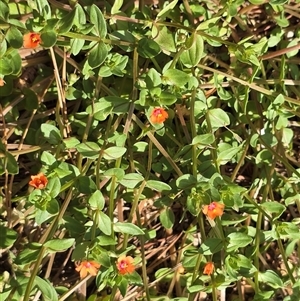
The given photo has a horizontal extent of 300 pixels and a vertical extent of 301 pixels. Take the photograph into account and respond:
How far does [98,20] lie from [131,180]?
523mm

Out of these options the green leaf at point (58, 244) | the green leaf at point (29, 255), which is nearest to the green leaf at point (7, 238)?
the green leaf at point (29, 255)

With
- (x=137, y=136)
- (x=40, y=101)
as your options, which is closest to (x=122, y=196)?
(x=137, y=136)

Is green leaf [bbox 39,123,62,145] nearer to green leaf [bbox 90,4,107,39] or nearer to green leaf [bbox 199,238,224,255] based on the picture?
green leaf [bbox 90,4,107,39]

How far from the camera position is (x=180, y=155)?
1731 mm

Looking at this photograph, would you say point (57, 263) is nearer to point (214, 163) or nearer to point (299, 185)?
point (214, 163)


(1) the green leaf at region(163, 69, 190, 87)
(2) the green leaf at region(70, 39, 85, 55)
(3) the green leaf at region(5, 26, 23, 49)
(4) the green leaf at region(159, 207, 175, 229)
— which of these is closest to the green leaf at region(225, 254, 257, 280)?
(4) the green leaf at region(159, 207, 175, 229)

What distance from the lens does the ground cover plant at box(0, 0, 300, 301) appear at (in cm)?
156

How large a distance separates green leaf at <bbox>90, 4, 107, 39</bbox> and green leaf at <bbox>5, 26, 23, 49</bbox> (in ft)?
0.76

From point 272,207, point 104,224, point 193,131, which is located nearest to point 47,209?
point 104,224

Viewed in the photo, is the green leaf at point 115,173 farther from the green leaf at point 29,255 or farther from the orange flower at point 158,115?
the green leaf at point 29,255

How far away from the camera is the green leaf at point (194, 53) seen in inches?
64.5

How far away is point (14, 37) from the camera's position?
1.47 m

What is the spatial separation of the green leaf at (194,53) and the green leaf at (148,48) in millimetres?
93

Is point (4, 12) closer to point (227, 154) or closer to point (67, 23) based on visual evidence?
point (67, 23)
